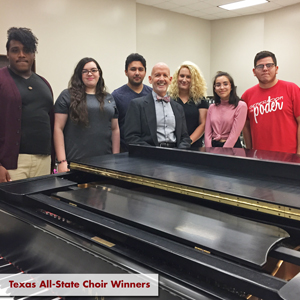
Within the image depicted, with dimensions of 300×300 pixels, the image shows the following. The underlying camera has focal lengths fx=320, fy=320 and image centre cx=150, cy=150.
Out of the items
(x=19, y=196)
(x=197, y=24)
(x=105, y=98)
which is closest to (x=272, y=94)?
(x=105, y=98)

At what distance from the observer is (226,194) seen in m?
1.06

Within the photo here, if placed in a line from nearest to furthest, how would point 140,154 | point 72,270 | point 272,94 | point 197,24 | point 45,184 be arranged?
point 72,270, point 45,184, point 140,154, point 272,94, point 197,24

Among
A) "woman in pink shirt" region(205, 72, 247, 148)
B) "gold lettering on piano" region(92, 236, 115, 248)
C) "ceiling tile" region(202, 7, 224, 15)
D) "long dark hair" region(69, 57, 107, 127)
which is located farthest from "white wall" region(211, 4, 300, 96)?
"gold lettering on piano" region(92, 236, 115, 248)

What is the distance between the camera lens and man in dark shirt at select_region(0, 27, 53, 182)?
2.13 meters

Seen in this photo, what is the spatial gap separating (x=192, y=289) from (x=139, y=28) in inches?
255

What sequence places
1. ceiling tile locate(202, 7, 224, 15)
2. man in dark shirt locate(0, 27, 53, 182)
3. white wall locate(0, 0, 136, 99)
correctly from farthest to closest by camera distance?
ceiling tile locate(202, 7, 224, 15) → white wall locate(0, 0, 136, 99) → man in dark shirt locate(0, 27, 53, 182)

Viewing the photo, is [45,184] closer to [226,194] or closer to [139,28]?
[226,194]

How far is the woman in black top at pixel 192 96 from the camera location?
302 centimetres

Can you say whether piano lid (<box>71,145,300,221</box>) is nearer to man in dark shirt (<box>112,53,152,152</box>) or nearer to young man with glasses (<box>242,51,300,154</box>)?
man in dark shirt (<box>112,53,152,152</box>)

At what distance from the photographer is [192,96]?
9.96 feet

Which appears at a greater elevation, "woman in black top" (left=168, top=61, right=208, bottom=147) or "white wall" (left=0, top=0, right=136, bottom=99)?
"white wall" (left=0, top=0, right=136, bottom=99)

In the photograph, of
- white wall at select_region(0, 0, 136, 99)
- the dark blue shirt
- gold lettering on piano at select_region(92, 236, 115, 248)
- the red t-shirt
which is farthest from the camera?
white wall at select_region(0, 0, 136, 99)
